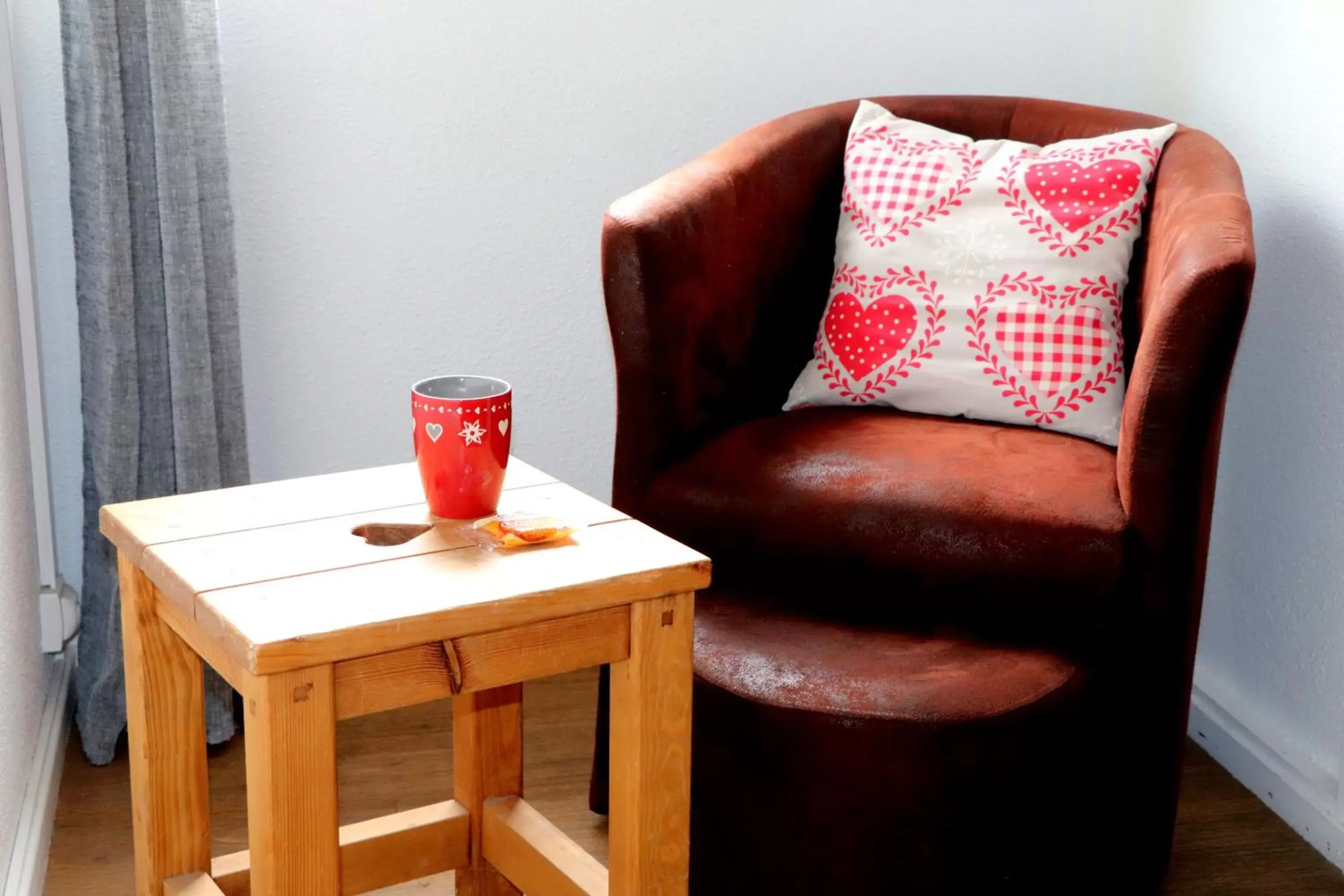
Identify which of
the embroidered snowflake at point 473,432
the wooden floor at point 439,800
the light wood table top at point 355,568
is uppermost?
the embroidered snowflake at point 473,432

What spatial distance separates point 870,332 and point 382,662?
2.99ft

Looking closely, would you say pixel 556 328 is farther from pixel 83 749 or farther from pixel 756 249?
pixel 83 749

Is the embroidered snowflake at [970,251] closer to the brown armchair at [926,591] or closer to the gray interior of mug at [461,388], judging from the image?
the brown armchair at [926,591]

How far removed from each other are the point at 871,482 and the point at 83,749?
3.50ft

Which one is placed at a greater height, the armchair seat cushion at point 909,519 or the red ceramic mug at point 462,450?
the red ceramic mug at point 462,450

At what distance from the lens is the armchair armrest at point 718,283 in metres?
1.55

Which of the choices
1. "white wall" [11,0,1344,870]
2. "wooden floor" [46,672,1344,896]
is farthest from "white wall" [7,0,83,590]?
"wooden floor" [46,672,1344,896]

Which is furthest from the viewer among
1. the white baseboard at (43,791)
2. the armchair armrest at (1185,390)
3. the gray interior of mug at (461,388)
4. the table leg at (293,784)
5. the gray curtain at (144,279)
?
the gray curtain at (144,279)

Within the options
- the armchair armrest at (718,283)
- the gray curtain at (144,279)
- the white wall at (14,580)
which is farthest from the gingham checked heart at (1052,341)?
the white wall at (14,580)

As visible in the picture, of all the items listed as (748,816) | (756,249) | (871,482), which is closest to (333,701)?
(748,816)

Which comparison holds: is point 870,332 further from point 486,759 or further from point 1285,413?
point 486,759

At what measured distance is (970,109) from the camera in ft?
6.50

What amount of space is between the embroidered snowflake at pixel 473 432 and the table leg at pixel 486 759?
33 centimetres

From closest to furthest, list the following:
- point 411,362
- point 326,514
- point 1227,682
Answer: point 326,514, point 1227,682, point 411,362
